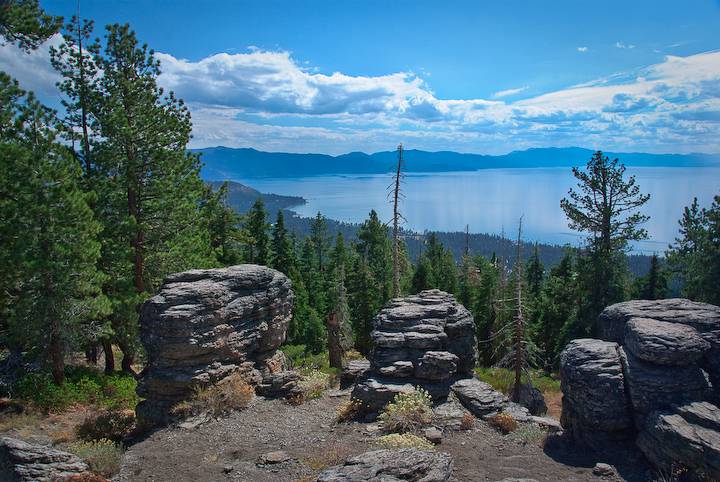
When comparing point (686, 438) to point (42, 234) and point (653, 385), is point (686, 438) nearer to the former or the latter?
point (653, 385)

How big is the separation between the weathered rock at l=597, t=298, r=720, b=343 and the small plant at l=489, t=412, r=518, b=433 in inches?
150

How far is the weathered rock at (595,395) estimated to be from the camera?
11.6m

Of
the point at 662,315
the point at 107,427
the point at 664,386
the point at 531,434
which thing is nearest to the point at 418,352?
the point at 531,434

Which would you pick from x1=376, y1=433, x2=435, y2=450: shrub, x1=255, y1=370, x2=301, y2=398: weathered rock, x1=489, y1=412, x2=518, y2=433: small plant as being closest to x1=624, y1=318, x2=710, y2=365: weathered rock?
x1=489, y1=412, x2=518, y2=433: small plant

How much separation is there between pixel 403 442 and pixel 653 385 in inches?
243

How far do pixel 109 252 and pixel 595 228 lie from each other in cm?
2497

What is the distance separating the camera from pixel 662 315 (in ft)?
42.7

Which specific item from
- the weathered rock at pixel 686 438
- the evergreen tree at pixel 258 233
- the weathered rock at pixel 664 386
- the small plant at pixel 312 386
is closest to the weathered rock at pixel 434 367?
the small plant at pixel 312 386

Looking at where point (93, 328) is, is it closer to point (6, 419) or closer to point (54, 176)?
point (6, 419)

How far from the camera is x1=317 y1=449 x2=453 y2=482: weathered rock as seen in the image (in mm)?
7855

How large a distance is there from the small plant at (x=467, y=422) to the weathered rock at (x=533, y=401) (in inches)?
401

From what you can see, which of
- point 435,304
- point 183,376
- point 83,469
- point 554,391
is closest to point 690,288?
point 554,391

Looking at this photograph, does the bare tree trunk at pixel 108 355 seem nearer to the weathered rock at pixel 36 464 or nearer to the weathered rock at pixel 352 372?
the weathered rock at pixel 352 372

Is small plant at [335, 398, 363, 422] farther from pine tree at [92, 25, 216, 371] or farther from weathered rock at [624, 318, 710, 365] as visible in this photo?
pine tree at [92, 25, 216, 371]
